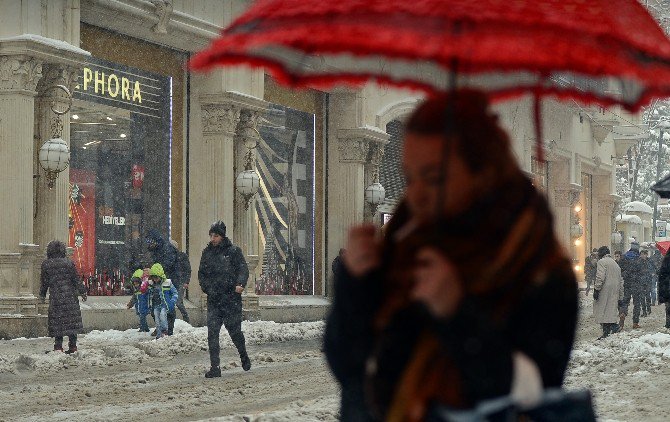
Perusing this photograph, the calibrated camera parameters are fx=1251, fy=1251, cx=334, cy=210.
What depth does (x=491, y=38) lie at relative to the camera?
2906 mm

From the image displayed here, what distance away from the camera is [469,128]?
9.08 feet

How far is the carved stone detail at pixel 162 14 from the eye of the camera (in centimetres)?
2220

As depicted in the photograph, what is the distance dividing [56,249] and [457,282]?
15306mm

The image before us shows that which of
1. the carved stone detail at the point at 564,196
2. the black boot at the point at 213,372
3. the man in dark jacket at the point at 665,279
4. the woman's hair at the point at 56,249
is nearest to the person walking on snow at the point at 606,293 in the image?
the man in dark jacket at the point at 665,279

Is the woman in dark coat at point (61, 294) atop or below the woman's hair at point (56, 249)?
below

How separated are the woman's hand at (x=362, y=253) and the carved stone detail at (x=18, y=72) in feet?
55.9

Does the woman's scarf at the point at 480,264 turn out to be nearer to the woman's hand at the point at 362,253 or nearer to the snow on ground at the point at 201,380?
the woman's hand at the point at 362,253

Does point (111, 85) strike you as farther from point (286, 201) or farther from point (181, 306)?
point (286, 201)

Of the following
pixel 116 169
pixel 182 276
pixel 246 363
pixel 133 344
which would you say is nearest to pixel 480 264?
pixel 246 363

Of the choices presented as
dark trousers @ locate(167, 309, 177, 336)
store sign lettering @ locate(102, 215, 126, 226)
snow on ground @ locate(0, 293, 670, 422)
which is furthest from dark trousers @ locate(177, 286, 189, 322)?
dark trousers @ locate(167, 309, 177, 336)

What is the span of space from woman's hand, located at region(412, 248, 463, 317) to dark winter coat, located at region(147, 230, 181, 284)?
19.2 metres

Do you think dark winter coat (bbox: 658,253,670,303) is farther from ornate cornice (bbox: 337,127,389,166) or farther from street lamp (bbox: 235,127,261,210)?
ornate cornice (bbox: 337,127,389,166)

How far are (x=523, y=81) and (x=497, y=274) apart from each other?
97 centimetres

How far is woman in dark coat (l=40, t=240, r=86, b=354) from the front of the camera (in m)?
17.0
